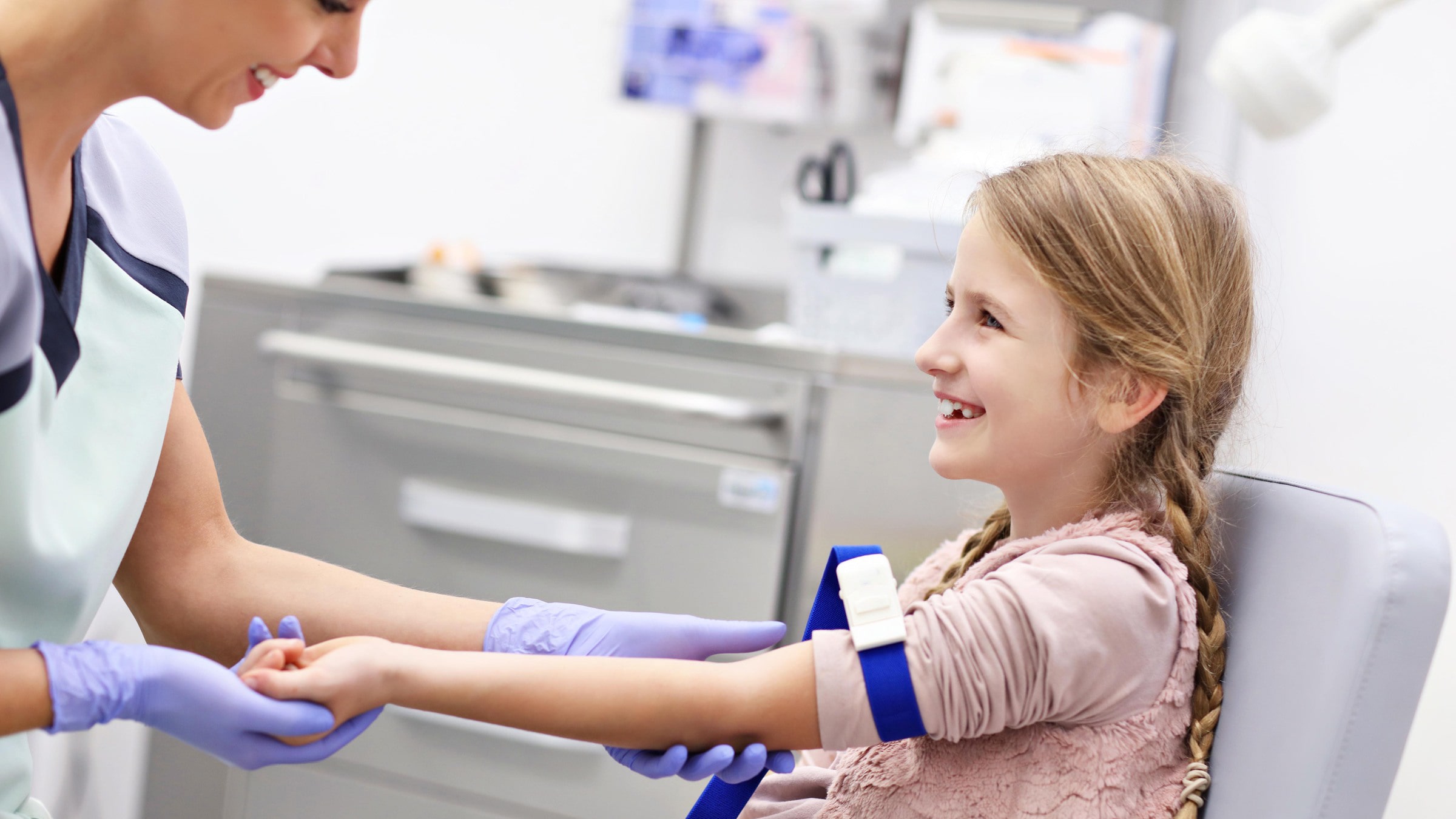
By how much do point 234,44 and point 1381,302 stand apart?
125 centimetres

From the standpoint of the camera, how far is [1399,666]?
0.64 meters

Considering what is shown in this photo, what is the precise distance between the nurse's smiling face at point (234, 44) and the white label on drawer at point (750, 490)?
2.84 ft

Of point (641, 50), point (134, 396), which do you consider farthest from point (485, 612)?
point (641, 50)

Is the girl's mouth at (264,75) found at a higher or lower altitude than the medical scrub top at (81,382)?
higher

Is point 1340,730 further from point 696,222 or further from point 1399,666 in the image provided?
point 696,222

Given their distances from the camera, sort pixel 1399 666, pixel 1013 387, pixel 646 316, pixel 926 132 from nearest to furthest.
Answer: pixel 1399 666, pixel 1013 387, pixel 646 316, pixel 926 132

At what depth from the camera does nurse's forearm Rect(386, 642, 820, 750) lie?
71 cm

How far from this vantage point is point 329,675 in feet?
2.19

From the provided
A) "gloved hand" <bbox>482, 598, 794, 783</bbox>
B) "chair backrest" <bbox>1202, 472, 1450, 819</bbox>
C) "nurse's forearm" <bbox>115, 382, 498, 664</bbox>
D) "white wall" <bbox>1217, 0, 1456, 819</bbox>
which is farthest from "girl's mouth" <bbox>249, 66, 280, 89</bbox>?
"white wall" <bbox>1217, 0, 1456, 819</bbox>

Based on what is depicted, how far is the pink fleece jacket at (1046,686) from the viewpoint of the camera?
0.70 metres

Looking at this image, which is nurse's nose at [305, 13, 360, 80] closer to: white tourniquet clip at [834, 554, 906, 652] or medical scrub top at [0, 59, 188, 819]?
medical scrub top at [0, 59, 188, 819]

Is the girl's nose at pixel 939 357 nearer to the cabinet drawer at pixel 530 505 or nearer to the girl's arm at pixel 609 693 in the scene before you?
the girl's arm at pixel 609 693

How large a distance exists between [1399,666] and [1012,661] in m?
0.21

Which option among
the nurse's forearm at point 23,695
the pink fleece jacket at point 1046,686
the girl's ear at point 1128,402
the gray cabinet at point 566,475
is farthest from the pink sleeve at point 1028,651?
the gray cabinet at point 566,475
